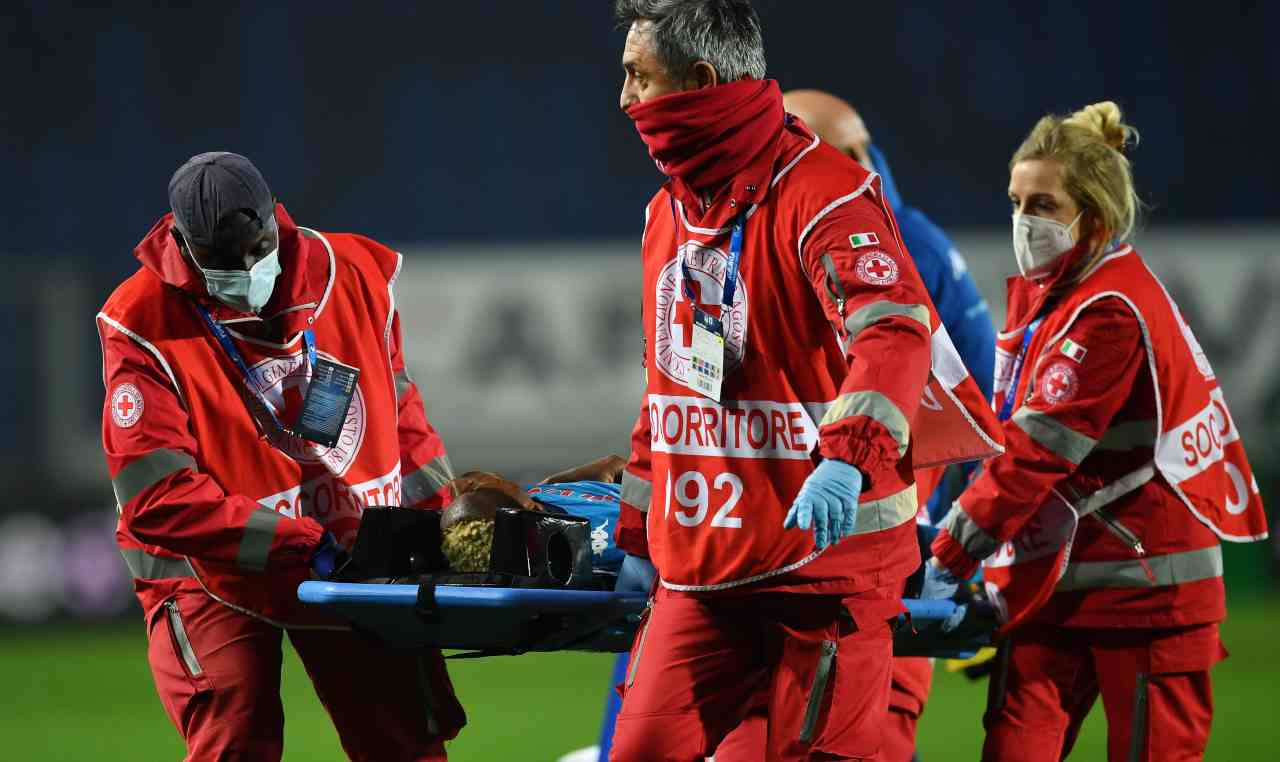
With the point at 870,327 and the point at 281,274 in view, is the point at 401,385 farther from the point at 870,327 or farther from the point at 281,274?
the point at 870,327

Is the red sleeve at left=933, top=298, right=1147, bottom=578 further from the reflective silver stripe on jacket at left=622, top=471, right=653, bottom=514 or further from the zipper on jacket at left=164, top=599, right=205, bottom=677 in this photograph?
the zipper on jacket at left=164, top=599, right=205, bottom=677

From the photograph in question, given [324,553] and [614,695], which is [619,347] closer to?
[614,695]

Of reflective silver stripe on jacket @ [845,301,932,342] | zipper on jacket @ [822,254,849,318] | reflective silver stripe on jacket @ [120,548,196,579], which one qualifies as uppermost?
zipper on jacket @ [822,254,849,318]

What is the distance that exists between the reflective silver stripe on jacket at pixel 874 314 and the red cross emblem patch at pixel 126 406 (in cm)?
147

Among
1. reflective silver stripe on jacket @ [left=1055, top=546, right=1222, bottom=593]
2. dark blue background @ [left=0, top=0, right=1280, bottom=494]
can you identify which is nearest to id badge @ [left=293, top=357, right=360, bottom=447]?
reflective silver stripe on jacket @ [left=1055, top=546, right=1222, bottom=593]

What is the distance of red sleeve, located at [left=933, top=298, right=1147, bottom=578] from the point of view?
358 centimetres

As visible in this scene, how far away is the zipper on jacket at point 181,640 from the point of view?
3605 millimetres

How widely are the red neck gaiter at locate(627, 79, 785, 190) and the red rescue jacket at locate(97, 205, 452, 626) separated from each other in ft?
3.20

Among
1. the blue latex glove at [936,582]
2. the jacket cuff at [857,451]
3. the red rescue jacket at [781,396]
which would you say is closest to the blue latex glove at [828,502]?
the jacket cuff at [857,451]

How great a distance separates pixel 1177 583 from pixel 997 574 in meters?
0.37

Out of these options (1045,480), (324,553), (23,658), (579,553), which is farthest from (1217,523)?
(23,658)

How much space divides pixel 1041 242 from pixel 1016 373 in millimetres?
289

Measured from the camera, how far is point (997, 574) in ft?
12.4

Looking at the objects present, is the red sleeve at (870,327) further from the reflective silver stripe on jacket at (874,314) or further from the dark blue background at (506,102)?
the dark blue background at (506,102)
